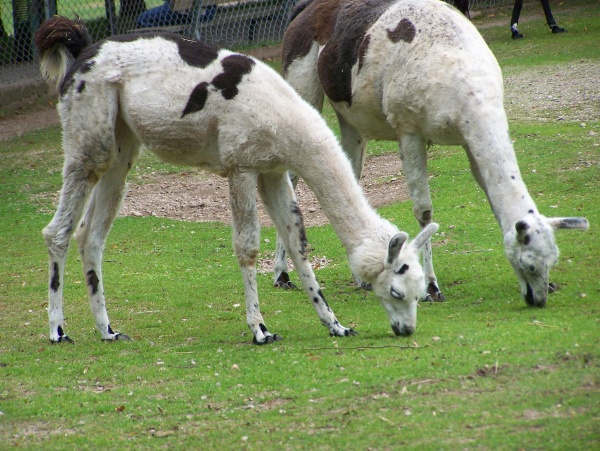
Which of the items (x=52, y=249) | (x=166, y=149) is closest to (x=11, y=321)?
(x=52, y=249)

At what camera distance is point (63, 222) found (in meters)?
7.46

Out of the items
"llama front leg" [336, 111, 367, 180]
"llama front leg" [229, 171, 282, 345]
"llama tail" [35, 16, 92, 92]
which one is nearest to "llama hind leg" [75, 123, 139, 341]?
"llama tail" [35, 16, 92, 92]

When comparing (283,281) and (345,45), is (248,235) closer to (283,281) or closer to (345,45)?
(283,281)

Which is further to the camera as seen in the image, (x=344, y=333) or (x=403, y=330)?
(x=344, y=333)

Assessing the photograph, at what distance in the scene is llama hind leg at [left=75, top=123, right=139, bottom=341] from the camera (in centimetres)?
761

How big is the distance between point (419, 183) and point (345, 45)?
172 centimetres

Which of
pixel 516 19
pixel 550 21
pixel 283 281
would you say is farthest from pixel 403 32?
pixel 550 21

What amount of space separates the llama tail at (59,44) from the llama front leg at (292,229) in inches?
79.7

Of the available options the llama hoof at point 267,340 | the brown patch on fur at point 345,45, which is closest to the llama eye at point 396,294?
the llama hoof at point 267,340

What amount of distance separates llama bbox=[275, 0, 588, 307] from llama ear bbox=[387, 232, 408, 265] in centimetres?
106

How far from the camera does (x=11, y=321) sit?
847cm

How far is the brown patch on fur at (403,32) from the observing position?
8344 mm

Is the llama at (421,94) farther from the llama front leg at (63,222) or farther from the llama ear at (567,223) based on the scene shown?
the llama front leg at (63,222)

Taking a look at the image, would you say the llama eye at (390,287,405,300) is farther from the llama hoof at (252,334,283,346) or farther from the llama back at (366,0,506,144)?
the llama back at (366,0,506,144)
